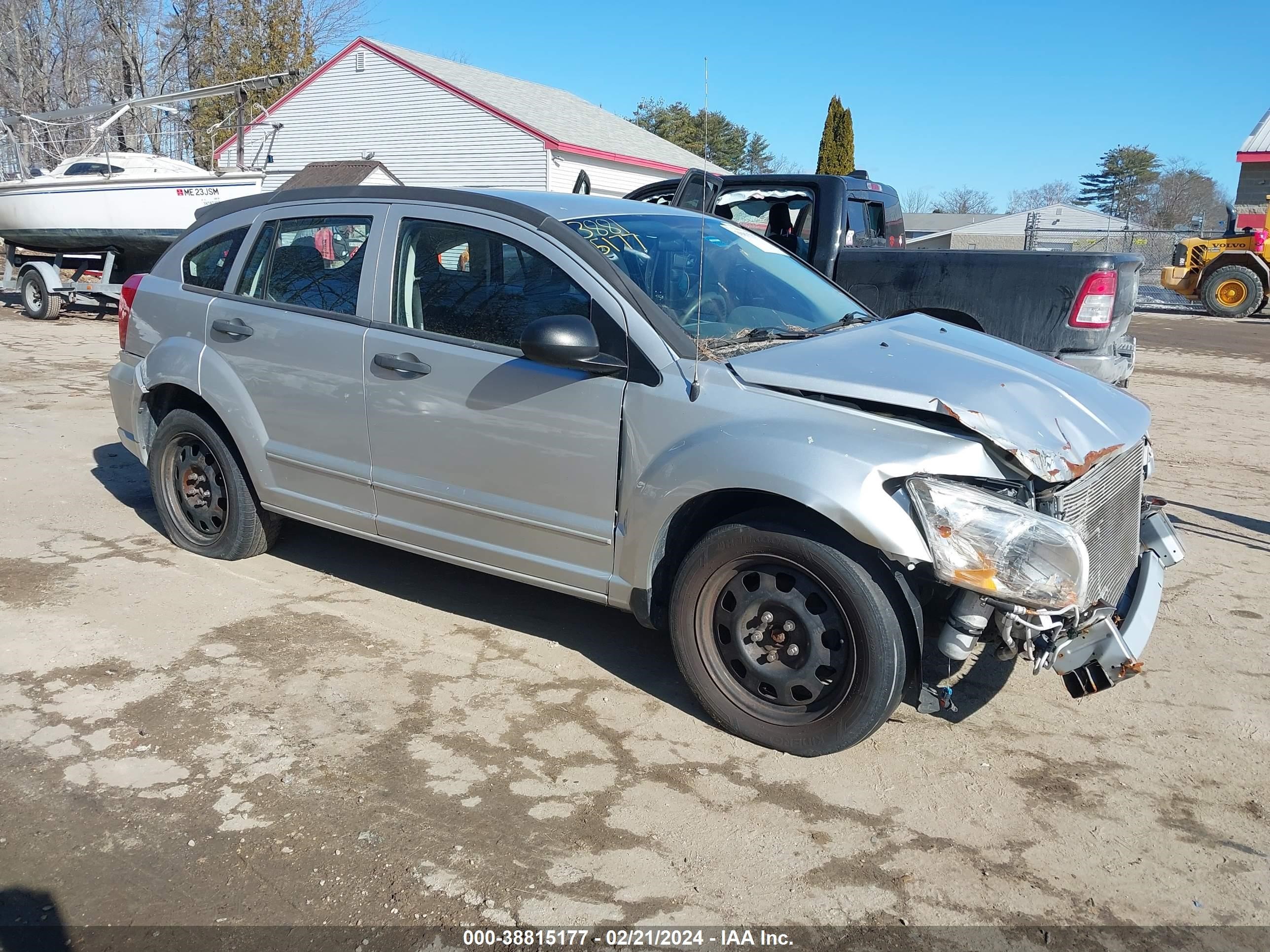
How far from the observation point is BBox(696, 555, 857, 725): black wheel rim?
3.47m

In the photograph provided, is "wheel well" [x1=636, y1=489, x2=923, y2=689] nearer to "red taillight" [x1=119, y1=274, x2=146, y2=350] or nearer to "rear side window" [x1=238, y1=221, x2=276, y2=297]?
"rear side window" [x1=238, y1=221, x2=276, y2=297]

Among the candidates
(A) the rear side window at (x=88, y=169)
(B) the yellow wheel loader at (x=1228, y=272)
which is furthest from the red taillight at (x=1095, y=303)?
(B) the yellow wheel loader at (x=1228, y=272)

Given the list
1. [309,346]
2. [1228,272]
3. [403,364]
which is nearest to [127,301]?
[309,346]

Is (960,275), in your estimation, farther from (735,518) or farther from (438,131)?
(438,131)

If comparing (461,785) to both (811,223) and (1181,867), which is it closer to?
(1181,867)

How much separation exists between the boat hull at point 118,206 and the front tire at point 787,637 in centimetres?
1430

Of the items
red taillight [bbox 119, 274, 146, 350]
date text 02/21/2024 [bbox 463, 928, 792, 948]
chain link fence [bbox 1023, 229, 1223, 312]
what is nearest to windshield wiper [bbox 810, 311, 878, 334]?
date text 02/21/2024 [bbox 463, 928, 792, 948]

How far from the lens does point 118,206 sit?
1602 cm

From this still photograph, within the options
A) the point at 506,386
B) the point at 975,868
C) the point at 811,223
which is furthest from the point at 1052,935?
the point at 811,223

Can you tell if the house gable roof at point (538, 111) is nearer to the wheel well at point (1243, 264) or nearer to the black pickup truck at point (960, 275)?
the wheel well at point (1243, 264)

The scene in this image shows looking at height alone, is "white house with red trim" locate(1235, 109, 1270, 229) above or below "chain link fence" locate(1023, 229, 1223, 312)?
above

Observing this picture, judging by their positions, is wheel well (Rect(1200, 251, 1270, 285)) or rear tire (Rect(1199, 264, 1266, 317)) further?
rear tire (Rect(1199, 264, 1266, 317))

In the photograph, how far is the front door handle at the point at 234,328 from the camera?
192 inches

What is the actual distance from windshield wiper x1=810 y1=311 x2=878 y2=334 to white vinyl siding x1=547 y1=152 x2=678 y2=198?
2193 centimetres
